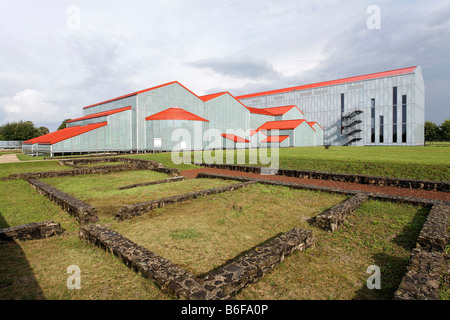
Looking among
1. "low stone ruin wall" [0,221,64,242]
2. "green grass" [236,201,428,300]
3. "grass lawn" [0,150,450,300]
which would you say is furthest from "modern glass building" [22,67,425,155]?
"green grass" [236,201,428,300]

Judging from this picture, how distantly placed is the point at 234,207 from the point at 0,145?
67.6m

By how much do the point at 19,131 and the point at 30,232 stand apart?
80579mm

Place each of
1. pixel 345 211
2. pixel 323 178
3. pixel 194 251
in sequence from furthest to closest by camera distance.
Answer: pixel 323 178 → pixel 345 211 → pixel 194 251

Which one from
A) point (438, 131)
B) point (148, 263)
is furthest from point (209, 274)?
point (438, 131)

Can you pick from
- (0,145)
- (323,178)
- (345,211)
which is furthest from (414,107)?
(0,145)

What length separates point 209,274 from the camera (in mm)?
4203

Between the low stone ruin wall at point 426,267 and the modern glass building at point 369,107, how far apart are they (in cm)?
5318

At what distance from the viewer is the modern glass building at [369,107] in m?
47.8

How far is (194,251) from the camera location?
5203 mm

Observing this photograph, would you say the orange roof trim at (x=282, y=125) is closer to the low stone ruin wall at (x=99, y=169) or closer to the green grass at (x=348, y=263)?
the low stone ruin wall at (x=99, y=169)

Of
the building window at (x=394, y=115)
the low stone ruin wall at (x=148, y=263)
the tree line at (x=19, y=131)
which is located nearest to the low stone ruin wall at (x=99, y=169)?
the low stone ruin wall at (x=148, y=263)

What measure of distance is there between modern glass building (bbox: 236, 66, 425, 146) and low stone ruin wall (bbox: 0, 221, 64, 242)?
58.4 meters

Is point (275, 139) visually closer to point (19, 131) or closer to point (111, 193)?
point (111, 193)
